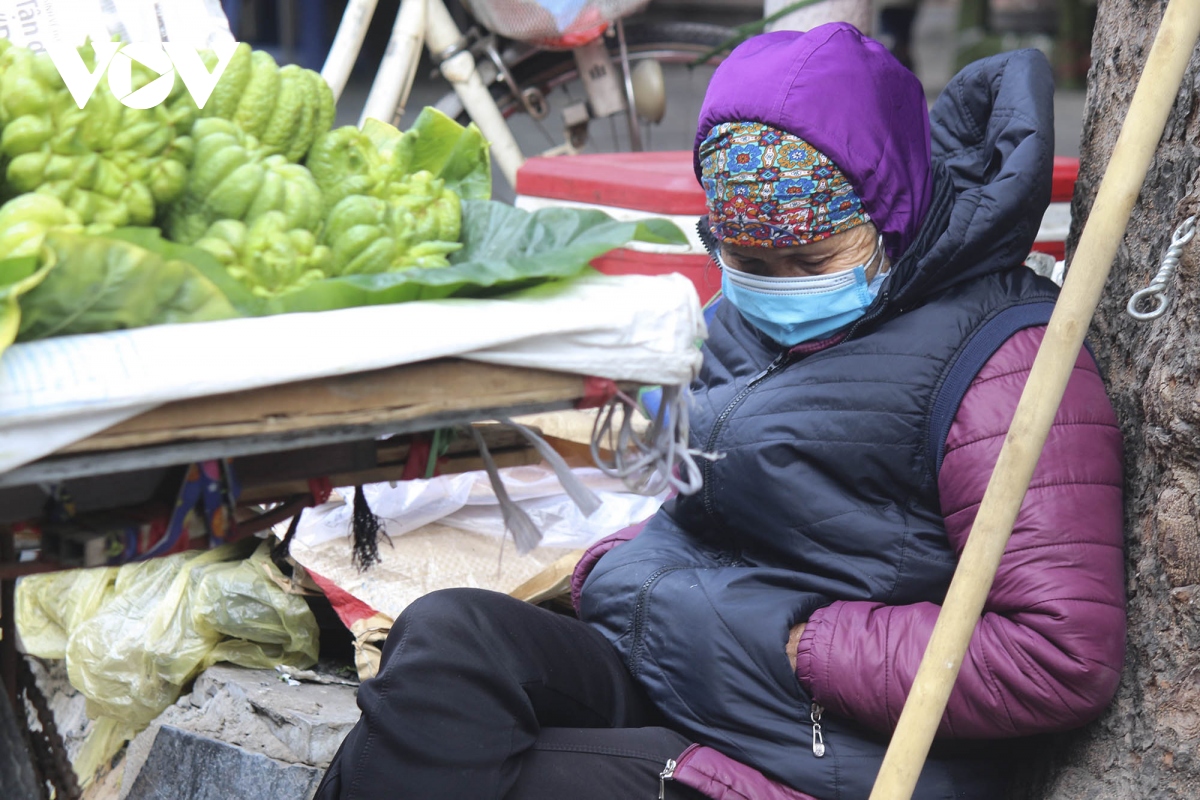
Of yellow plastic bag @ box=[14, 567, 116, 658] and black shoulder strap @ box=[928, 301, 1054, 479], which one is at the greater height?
black shoulder strap @ box=[928, 301, 1054, 479]

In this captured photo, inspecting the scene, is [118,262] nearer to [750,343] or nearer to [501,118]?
[750,343]

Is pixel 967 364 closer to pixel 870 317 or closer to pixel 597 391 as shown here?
pixel 870 317

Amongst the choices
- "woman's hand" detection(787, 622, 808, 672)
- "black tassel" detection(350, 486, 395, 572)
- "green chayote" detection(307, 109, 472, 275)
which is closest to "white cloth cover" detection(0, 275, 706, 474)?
"green chayote" detection(307, 109, 472, 275)

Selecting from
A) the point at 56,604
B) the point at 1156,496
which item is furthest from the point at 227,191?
the point at 56,604

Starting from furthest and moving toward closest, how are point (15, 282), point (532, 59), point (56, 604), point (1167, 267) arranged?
point (532, 59), point (56, 604), point (1167, 267), point (15, 282)

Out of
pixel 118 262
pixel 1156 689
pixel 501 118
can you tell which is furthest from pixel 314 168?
pixel 501 118

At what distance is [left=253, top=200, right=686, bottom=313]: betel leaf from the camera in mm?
1101

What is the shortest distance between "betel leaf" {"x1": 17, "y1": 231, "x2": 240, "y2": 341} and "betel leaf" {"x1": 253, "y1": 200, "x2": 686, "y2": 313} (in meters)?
0.07

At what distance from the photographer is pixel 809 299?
169 centimetres

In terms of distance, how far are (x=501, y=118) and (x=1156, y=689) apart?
3.07m

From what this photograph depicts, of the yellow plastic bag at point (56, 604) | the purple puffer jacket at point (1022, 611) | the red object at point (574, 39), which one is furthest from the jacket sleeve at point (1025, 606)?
the red object at point (574, 39)

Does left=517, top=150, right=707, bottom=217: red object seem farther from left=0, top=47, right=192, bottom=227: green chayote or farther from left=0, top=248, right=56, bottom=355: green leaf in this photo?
left=0, top=248, right=56, bottom=355: green leaf

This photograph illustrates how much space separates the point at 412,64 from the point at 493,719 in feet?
8.84

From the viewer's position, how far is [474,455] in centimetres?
136
